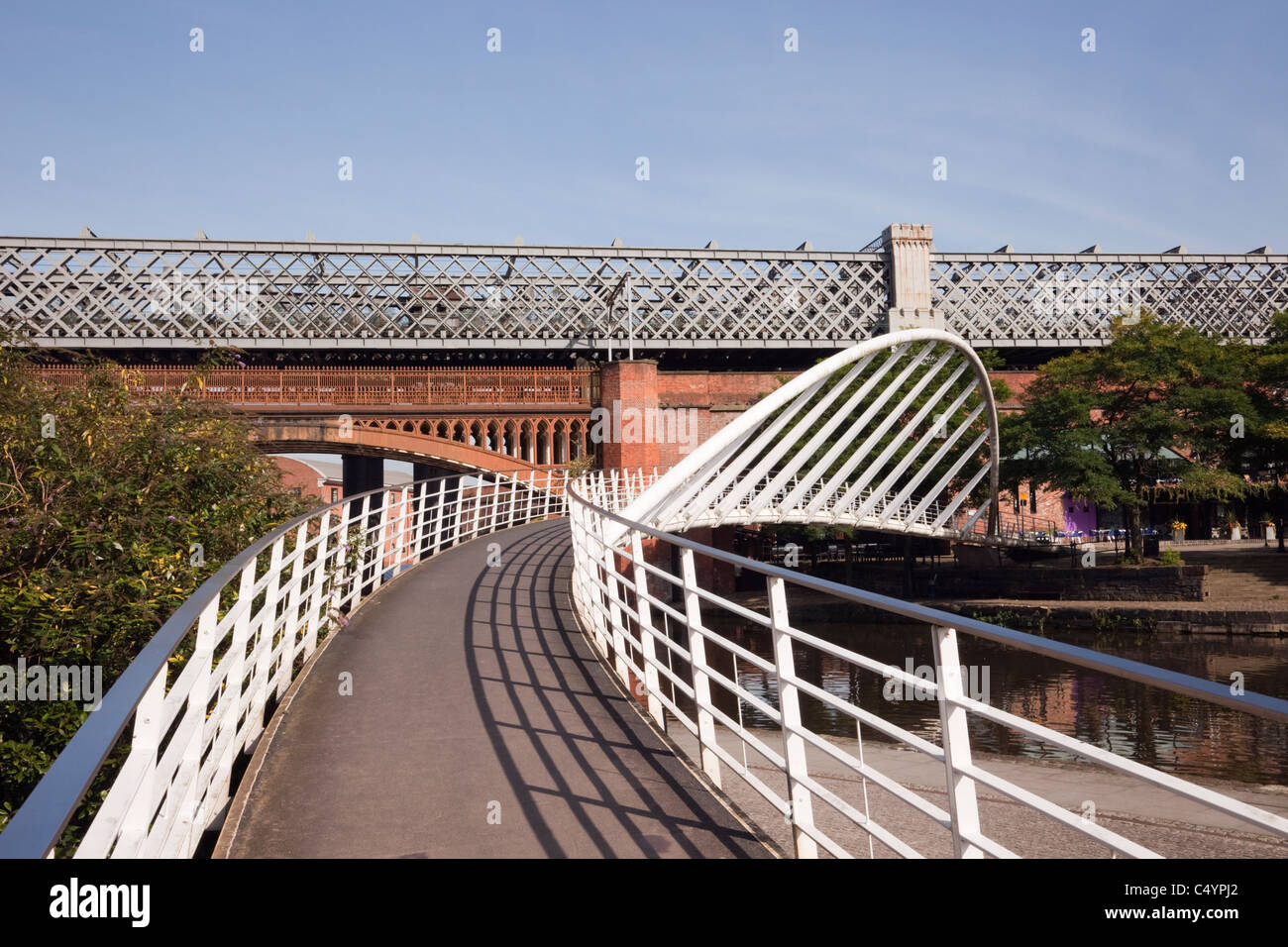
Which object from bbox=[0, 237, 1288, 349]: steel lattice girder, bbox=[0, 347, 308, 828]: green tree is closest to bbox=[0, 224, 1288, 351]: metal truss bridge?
bbox=[0, 237, 1288, 349]: steel lattice girder

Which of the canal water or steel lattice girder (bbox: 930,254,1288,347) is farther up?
steel lattice girder (bbox: 930,254,1288,347)

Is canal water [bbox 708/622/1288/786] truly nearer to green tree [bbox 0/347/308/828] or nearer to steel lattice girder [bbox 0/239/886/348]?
green tree [bbox 0/347/308/828]

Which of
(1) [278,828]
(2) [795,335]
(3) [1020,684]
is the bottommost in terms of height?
(3) [1020,684]

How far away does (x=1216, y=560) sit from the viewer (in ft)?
104

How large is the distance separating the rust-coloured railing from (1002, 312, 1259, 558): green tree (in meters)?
14.9

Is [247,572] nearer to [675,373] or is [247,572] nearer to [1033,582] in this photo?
[1033,582]

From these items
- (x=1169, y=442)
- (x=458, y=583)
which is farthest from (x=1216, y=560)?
(x=458, y=583)

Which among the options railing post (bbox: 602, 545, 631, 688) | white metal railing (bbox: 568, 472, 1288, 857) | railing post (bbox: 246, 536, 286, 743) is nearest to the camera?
white metal railing (bbox: 568, 472, 1288, 857)

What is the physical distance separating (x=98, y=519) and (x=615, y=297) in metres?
44.9

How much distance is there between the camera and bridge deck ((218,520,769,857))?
13.7ft

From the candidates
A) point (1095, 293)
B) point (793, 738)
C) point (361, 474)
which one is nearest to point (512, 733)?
Result: point (793, 738)

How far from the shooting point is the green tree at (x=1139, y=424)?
1200 inches
